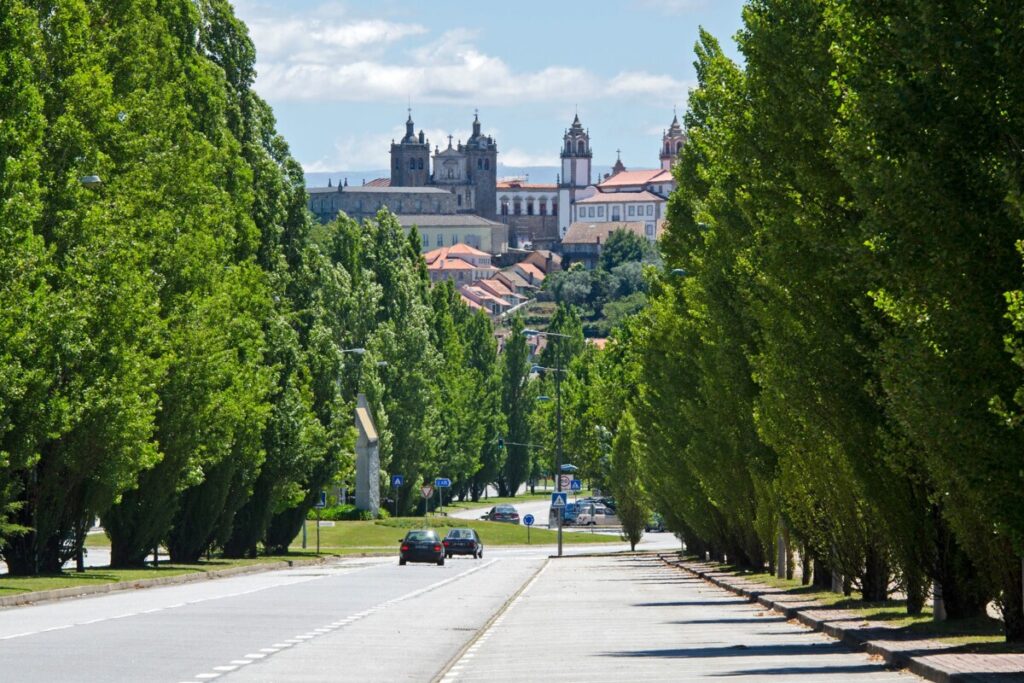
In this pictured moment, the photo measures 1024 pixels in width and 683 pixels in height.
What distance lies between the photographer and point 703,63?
47219 mm

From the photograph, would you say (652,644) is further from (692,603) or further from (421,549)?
(421,549)

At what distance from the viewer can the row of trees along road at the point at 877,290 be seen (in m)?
17.6

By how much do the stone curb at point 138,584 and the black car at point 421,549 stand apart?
3511 mm

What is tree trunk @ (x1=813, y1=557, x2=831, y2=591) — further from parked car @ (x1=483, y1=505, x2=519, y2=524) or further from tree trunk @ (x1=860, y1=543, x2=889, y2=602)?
parked car @ (x1=483, y1=505, x2=519, y2=524)

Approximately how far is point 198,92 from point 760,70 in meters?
27.7

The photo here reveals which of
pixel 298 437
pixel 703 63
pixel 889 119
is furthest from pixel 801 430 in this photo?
pixel 298 437

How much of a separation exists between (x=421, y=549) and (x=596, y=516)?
7122 centimetres

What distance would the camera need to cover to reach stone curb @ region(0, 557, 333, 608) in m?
34.2

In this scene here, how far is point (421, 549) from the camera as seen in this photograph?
6675cm

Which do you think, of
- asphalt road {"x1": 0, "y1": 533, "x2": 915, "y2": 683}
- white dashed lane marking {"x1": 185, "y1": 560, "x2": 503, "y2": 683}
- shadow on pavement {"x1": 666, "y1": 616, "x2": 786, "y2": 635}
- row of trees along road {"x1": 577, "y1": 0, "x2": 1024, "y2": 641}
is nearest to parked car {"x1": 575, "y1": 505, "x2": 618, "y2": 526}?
white dashed lane marking {"x1": 185, "y1": 560, "x2": 503, "y2": 683}

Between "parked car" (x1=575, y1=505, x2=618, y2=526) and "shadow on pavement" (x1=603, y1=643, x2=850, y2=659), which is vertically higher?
"parked car" (x1=575, y1=505, x2=618, y2=526)

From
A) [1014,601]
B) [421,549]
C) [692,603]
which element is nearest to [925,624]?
[1014,601]

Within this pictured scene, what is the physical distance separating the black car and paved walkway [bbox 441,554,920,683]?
2442 cm

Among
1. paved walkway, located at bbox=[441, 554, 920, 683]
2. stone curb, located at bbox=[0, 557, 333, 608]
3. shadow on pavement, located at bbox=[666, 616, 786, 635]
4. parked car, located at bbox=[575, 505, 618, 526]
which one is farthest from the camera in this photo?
parked car, located at bbox=[575, 505, 618, 526]
